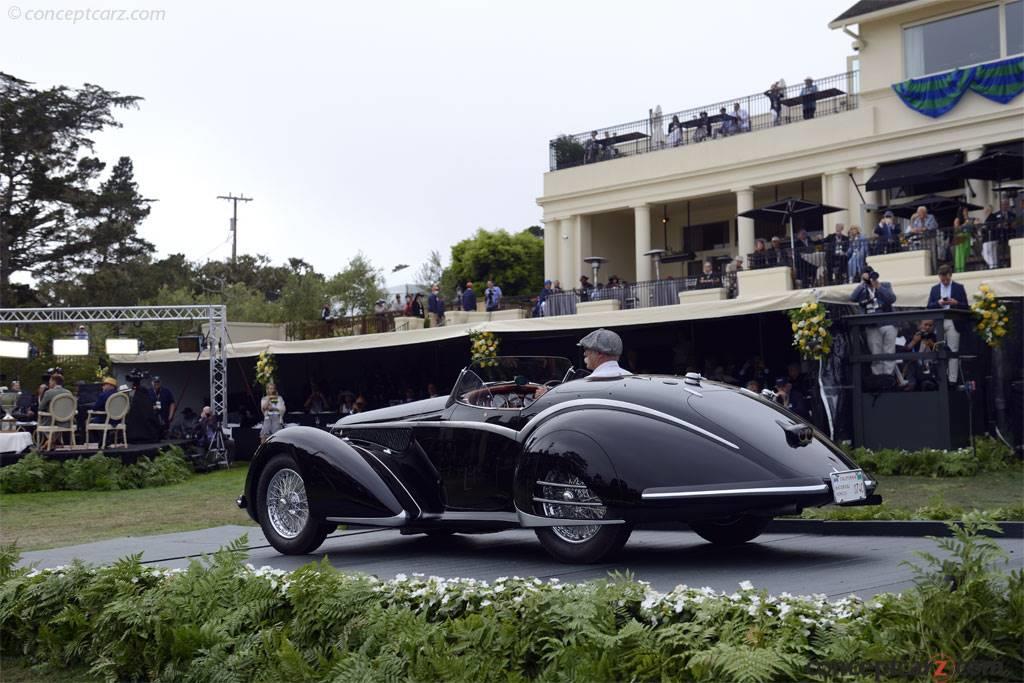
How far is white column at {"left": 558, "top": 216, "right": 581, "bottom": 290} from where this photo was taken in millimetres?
36812

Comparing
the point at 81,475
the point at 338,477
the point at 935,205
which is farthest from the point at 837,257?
the point at 338,477

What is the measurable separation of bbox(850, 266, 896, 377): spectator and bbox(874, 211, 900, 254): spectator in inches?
216

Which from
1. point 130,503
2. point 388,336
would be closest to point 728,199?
point 388,336

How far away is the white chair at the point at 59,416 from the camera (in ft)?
65.6

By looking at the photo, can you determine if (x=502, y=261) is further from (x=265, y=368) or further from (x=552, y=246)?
(x=265, y=368)

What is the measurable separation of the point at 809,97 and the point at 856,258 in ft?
36.7

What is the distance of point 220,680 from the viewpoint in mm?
4918

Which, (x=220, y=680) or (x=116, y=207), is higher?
(x=116, y=207)

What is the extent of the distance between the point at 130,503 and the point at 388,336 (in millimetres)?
9994

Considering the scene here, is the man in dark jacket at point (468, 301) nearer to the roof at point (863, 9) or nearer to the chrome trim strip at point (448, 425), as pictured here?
the roof at point (863, 9)

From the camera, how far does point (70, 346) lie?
2844 centimetres

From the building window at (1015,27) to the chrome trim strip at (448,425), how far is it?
78.3 feet

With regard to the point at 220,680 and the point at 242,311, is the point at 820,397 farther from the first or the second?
the point at 242,311

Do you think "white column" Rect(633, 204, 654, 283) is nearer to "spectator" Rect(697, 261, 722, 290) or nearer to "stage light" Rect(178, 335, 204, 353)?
"spectator" Rect(697, 261, 722, 290)
